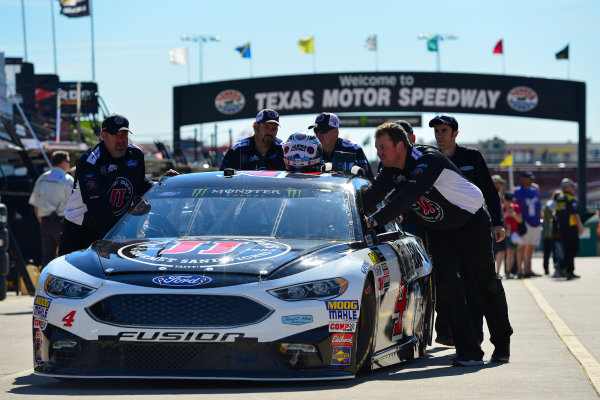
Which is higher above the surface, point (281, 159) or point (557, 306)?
point (281, 159)

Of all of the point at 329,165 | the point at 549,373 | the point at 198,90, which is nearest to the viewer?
Answer: the point at 549,373

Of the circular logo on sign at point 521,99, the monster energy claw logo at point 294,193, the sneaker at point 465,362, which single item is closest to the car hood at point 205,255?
the monster energy claw logo at point 294,193

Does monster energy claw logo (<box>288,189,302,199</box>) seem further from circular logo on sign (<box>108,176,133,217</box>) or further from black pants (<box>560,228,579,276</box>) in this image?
black pants (<box>560,228,579,276</box>)

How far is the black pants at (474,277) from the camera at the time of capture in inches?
307

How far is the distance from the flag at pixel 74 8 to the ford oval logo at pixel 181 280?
141 ft

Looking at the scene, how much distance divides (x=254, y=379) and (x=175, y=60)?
45006mm

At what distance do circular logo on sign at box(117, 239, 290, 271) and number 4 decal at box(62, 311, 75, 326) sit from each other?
0.49 metres

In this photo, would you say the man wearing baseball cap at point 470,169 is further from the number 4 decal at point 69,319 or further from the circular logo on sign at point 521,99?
the circular logo on sign at point 521,99

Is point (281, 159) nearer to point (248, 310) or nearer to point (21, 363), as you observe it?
point (21, 363)

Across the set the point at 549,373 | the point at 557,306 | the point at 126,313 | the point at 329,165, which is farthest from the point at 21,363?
the point at 557,306

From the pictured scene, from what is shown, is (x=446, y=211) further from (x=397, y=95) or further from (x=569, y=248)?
(x=397, y=95)

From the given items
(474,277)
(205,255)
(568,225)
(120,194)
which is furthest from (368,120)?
(205,255)

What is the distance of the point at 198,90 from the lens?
40.3 m

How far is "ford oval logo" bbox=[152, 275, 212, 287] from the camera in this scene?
20.3 ft
